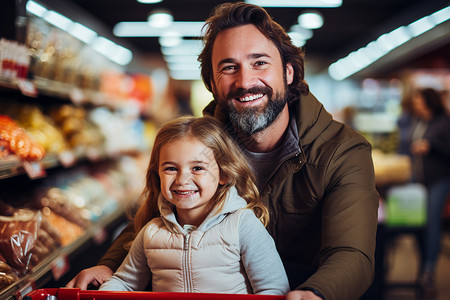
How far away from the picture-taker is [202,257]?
1.51 metres

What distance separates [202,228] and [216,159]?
0.26 m

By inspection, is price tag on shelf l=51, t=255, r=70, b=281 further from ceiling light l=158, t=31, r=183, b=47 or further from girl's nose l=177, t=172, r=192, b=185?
ceiling light l=158, t=31, r=183, b=47

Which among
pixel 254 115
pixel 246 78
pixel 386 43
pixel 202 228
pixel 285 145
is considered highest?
pixel 386 43

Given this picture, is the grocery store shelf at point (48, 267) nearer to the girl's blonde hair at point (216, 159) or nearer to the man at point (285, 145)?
the man at point (285, 145)

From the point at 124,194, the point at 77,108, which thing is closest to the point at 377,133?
the point at 124,194

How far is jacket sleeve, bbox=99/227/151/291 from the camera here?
162 centimetres

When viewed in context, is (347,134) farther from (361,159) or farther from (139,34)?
(139,34)

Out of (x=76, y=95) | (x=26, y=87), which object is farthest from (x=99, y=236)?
(x=26, y=87)

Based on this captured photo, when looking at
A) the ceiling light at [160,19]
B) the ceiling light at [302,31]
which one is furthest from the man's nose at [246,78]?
the ceiling light at [302,31]

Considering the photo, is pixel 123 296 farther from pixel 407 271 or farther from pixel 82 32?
pixel 407 271

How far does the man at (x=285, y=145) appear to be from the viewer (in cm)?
158

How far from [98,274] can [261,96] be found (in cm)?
90

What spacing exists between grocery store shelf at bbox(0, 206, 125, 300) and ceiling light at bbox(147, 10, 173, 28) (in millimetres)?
3358

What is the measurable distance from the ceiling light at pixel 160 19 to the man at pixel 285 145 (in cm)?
456
